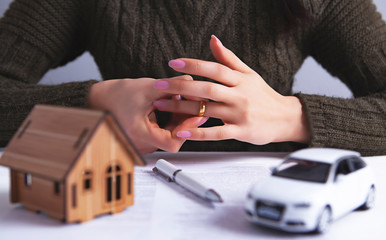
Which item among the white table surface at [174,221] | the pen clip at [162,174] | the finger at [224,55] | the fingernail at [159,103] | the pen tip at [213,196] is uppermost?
the finger at [224,55]

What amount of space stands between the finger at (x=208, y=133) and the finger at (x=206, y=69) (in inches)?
3.4

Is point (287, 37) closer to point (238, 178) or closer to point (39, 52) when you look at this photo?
point (238, 178)

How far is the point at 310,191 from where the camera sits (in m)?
0.31

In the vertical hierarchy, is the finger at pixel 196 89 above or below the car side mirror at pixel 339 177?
above

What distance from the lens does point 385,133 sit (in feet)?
2.62

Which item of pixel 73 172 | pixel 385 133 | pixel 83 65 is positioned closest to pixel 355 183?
pixel 73 172

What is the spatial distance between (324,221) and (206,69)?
0.35 m

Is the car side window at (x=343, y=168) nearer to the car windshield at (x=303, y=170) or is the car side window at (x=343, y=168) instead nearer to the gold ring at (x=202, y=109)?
the car windshield at (x=303, y=170)

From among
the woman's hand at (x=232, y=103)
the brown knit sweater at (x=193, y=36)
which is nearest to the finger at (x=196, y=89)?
the woman's hand at (x=232, y=103)

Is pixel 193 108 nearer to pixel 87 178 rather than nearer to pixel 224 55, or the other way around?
pixel 224 55

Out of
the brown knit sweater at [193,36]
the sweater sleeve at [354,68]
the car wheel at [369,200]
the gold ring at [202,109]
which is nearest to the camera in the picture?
the car wheel at [369,200]

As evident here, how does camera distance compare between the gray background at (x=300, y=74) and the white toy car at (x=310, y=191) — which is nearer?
the white toy car at (x=310, y=191)

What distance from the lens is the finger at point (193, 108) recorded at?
60 cm

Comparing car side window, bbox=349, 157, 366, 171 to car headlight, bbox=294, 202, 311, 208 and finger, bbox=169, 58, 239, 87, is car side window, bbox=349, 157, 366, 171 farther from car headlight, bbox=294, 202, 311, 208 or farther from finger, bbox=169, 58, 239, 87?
finger, bbox=169, 58, 239, 87
